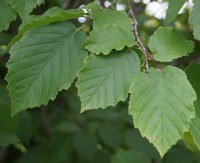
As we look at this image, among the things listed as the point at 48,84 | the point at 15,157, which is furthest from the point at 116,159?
the point at 48,84

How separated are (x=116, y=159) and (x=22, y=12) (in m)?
1.33

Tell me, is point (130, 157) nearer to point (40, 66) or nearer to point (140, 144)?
point (140, 144)

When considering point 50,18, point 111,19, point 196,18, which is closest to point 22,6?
point 50,18

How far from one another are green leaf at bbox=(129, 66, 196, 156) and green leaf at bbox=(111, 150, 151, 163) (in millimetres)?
1405

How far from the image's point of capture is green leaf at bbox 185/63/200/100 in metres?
1.40

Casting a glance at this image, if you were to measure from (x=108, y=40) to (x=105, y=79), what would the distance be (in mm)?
135

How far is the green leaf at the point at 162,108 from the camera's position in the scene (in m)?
1.17

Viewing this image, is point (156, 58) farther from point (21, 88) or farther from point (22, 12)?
point (22, 12)

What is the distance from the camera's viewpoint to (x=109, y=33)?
132cm

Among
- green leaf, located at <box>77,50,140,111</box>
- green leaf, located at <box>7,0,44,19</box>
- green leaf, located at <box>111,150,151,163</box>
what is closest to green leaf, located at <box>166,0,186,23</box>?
green leaf, located at <box>77,50,140,111</box>

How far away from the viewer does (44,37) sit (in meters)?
1.38

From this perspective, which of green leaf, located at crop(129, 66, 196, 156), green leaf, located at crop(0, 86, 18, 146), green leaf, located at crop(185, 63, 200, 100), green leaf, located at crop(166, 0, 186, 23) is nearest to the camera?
green leaf, located at crop(129, 66, 196, 156)

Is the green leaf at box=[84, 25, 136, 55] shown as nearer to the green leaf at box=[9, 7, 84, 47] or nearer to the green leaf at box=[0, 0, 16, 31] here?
the green leaf at box=[9, 7, 84, 47]

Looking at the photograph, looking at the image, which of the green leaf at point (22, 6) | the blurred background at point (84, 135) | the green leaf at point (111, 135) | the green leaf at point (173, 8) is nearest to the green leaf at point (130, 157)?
the blurred background at point (84, 135)
